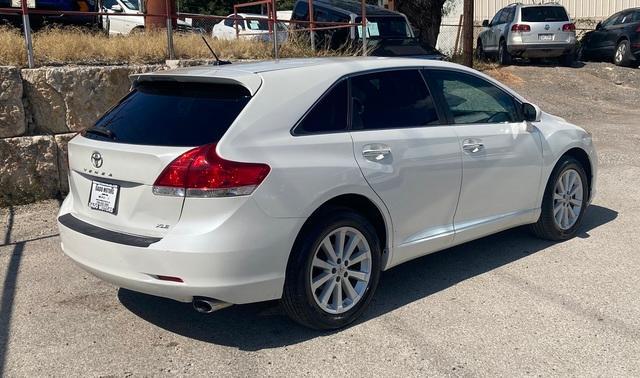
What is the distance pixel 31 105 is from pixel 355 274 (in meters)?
4.70

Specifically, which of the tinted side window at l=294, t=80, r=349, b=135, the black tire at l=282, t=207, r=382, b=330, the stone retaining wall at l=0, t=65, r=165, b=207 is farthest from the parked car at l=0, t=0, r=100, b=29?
the black tire at l=282, t=207, r=382, b=330

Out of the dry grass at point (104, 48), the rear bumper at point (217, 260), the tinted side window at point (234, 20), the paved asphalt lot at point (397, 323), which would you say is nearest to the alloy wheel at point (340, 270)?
the paved asphalt lot at point (397, 323)

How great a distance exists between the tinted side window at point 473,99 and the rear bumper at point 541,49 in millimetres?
13647

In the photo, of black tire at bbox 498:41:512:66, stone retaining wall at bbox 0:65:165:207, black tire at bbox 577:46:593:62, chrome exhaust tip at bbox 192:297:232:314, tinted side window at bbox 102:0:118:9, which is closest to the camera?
chrome exhaust tip at bbox 192:297:232:314

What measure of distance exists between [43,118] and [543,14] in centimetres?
1475

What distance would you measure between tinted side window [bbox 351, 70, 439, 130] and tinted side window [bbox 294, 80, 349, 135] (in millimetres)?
81

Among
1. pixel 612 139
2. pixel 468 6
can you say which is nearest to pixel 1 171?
pixel 612 139

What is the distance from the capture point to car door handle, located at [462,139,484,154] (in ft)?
16.4

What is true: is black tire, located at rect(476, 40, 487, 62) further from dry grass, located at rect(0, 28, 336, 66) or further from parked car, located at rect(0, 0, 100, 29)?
parked car, located at rect(0, 0, 100, 29)

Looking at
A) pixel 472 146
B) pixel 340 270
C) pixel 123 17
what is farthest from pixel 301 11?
pixel 340 270

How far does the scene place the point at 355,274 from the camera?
4.36 meters

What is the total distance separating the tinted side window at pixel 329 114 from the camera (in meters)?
4.16

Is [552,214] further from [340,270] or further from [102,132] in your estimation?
[102,132]

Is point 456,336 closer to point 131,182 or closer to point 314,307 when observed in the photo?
point 314,307
